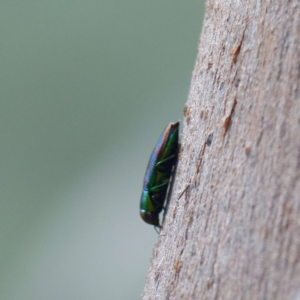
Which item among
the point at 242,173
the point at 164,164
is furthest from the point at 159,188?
the point at 242,173

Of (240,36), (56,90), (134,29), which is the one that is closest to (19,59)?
(56,90)

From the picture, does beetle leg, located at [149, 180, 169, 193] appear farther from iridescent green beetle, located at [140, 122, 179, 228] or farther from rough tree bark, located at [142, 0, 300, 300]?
rough tree bark, located at [142, 0, 300, 300]

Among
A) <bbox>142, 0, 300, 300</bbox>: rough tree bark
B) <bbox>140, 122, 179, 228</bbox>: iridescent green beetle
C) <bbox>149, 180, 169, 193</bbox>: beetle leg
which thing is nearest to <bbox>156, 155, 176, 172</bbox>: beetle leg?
<bbox>140, 122, 179, 228</bbox>: iridescent green beetle

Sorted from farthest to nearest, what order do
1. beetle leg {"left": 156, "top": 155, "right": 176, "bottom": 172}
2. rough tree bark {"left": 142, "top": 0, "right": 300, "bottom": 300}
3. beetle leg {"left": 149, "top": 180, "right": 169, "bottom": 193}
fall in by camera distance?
beetle leg {"left": 149, "top": 180, "right": 169, "bottom": 193} < beetle leg {"left": 156, "top": 155, "right": 176, "bottom": 172} < rough tree bark {"left": 142, "top": 0, "right": 300, "bottom": 300}

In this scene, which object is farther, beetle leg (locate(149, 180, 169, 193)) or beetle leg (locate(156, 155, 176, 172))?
beetle leg (locate(149, 180, 169, 193))

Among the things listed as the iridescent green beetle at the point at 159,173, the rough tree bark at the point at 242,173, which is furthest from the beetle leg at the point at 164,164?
the rough tree bark at the point at 242,173

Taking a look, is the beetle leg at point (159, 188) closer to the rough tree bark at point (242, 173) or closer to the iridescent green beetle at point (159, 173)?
the iridescent green beetle at point (159, 173)
